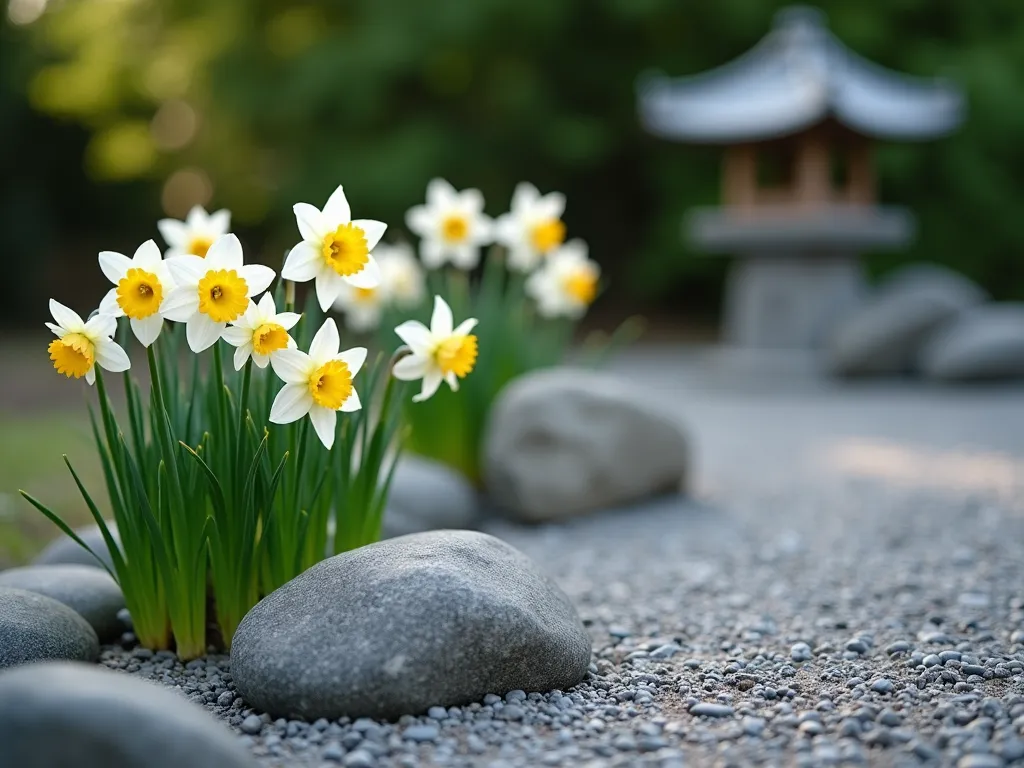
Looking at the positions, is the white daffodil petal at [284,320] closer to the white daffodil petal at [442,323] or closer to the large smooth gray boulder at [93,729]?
the white daffodil petal at [442,323]

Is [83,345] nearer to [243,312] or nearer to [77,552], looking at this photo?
[243,312]

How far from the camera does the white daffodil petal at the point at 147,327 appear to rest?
6.68 feet

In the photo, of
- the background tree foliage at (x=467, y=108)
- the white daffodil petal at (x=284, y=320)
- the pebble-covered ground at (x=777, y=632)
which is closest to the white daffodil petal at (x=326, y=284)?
the white daffodil petal at (x=284, y=320)

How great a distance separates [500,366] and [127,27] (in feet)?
34.1

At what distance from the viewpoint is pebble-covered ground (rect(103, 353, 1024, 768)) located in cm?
190

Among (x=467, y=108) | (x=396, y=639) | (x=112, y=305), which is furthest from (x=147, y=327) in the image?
(x=467, y=108)

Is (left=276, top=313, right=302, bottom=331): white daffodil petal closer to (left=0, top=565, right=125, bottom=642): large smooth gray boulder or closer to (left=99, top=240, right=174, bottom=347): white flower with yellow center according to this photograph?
(left=99, top=240, right=174, bottom=347): white flower with yellow center

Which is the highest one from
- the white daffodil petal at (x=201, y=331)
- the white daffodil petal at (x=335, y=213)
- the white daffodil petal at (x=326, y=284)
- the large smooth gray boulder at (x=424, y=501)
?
the white daffodil petal at (x=335, y=213)

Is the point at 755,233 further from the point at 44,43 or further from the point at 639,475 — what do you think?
the point at 44,43

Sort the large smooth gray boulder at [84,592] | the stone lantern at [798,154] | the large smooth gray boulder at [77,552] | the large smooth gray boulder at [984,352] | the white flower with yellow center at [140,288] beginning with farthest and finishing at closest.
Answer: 1. the stone lantern at [798,154]
2. the large smooth gray boulder at [984,352]
3. the large smooth gray boulder at [77,552]
4. the large smooth gray boulder at [84,592]
5. the white flower with yellow center at [140,288]

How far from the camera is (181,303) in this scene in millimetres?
2012

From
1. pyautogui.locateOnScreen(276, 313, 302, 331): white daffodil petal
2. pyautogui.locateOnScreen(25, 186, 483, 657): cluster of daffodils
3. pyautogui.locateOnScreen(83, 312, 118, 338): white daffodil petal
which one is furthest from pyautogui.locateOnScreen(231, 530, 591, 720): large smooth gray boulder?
pyautogui.locateOnScreen(83, 312, 118, 338): white daffodil petal

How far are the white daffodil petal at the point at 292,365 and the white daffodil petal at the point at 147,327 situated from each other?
0.24m

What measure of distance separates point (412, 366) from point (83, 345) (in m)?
0.65
